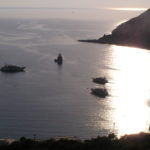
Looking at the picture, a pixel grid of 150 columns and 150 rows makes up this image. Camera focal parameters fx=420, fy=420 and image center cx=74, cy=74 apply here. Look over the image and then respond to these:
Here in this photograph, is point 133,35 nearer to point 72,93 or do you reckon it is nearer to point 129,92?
point 129,92

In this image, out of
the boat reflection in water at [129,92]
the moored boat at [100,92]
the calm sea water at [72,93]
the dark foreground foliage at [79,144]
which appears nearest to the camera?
the dark foreground foliage at [79,144]

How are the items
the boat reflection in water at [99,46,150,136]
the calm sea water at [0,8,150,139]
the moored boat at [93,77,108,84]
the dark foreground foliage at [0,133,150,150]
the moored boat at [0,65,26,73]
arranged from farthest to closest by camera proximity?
1. the moored boat at [0,65,26,73]
2. the moored boat at [93,77,108,84]
3. the boat reflection in water at [99,46,150,136]
4. the calm sea water at [0,8,150,139]
5. the dark foreground foliage at [0,133,150,150]

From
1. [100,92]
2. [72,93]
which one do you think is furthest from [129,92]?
[72,93]

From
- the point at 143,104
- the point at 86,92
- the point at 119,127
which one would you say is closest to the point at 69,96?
the point at 86,92

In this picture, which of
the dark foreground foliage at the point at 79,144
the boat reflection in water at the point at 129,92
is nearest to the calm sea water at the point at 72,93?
the boat reflection in water at the point at 129,92

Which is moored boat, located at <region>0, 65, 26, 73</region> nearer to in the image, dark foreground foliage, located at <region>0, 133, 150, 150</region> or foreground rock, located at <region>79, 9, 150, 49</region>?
dark foreground foliage, located at <region>0, 133, 150, 150</region>

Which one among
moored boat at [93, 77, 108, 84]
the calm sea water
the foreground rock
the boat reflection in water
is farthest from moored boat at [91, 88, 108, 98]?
the foreground rock

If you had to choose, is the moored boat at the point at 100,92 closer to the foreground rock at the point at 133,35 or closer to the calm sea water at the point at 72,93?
the calm sea water at the point at 72,93

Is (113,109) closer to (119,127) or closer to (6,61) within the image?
(119,127)
